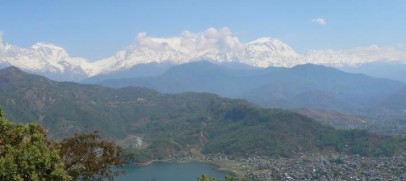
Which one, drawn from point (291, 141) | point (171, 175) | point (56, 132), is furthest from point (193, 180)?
point (56, 132)

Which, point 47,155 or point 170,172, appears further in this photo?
point 170,172

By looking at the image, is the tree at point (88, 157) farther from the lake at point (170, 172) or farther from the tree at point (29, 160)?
the lake at point (170, 172)

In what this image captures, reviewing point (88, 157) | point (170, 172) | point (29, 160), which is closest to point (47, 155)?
point (29, 160)

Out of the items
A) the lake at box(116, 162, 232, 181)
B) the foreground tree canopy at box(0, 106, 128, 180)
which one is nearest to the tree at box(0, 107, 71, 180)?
the foreground tree canopy at box(0, 106, 128, 180)

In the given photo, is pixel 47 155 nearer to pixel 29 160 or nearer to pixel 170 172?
pixel 29 160

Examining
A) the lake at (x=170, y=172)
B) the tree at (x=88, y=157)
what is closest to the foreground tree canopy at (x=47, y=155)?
the tree at (x=88, y=157)
